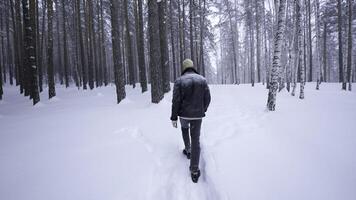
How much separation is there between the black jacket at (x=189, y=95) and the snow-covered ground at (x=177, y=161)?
3.99ft

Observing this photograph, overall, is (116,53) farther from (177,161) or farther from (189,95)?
(189,95)

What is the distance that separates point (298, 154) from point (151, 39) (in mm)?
7369

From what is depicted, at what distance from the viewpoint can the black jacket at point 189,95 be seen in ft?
13.7

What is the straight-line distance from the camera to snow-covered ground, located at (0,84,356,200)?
369 cm

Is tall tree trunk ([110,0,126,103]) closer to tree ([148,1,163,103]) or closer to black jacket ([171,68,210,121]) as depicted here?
tree ([148,1,163,103])

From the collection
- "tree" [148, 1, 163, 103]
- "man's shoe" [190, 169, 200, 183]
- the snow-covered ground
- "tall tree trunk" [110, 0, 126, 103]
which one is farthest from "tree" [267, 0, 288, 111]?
"tall tree trunk" [110, 0, 126, 103]

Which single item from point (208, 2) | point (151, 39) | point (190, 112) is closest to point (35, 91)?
point (151, 39)

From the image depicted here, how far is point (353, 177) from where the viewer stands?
3822mm

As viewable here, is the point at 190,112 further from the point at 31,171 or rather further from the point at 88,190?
the point at 31,171

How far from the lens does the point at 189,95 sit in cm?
420

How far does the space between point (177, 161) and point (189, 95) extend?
161 centimetres

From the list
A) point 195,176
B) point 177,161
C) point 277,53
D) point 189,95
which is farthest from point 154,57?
point 195,176

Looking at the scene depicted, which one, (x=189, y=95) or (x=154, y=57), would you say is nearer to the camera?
(x=189, y=95)

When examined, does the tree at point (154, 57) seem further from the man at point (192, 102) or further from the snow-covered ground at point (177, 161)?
the man at point (192, 102)
